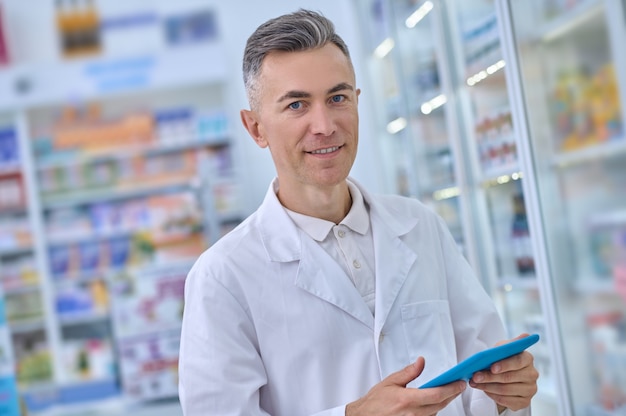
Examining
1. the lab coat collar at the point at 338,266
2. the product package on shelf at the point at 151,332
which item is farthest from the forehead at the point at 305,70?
the product package on shelf at the point at 151,332

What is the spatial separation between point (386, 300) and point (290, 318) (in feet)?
0.64

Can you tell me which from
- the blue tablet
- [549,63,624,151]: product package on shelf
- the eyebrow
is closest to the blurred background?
[549,63,624,151]: product package on shelf

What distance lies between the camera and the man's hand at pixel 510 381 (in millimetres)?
1354

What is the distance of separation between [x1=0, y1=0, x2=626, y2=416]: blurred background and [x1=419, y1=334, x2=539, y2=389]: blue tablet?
1.68 meters

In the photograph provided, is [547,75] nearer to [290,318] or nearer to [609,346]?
[609,346]

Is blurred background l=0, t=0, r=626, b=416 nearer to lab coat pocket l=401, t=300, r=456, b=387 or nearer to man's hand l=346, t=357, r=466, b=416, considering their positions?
lab coat pocket l=401, t=300, r=456, b=387

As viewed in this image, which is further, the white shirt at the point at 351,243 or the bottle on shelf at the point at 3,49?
the bottle on shelf at the point at 3,49

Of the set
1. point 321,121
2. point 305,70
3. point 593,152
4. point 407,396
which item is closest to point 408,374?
point 407,396

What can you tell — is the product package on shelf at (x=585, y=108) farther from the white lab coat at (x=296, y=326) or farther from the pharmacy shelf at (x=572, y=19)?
the white lab coat at (x=296, y=326)

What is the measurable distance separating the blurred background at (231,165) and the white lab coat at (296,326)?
4.92 ft

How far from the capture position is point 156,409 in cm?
518

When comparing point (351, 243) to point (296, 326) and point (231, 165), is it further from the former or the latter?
point (231, 165)

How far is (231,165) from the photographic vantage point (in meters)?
7.98

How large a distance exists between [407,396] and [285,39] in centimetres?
71
